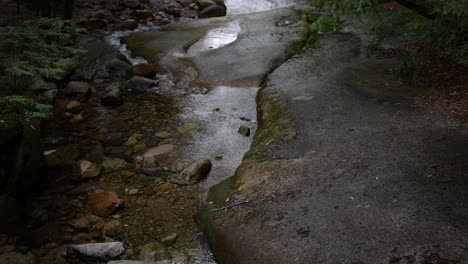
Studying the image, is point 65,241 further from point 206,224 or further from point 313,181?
point 313,181

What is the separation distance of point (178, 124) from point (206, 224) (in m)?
Answer: 3.80

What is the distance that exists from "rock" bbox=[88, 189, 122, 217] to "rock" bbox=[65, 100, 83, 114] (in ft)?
11.1

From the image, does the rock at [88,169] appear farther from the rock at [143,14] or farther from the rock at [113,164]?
the rock at [143,14]

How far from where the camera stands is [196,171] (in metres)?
7.49

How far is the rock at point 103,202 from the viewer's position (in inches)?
262

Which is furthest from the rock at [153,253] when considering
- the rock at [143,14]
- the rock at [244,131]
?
the rock at [143,14]

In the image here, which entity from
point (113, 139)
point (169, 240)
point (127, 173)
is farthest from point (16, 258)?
point (113, 139)

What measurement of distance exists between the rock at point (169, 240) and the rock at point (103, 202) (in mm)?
1129

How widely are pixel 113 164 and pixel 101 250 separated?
252cm

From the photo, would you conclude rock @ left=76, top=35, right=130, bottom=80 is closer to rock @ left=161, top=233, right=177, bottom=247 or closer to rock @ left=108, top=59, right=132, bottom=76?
rock @ left=108, top=59, right=132, bottom=76

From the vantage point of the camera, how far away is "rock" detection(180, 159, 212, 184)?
7.43m

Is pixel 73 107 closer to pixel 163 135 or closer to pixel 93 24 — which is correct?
pixel 163 135

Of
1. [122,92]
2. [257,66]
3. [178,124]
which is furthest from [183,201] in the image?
[257,66]

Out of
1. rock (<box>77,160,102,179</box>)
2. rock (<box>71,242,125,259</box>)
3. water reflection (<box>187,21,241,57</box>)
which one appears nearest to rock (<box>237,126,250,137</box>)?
rock (<box>77,160,102,179</box>)
